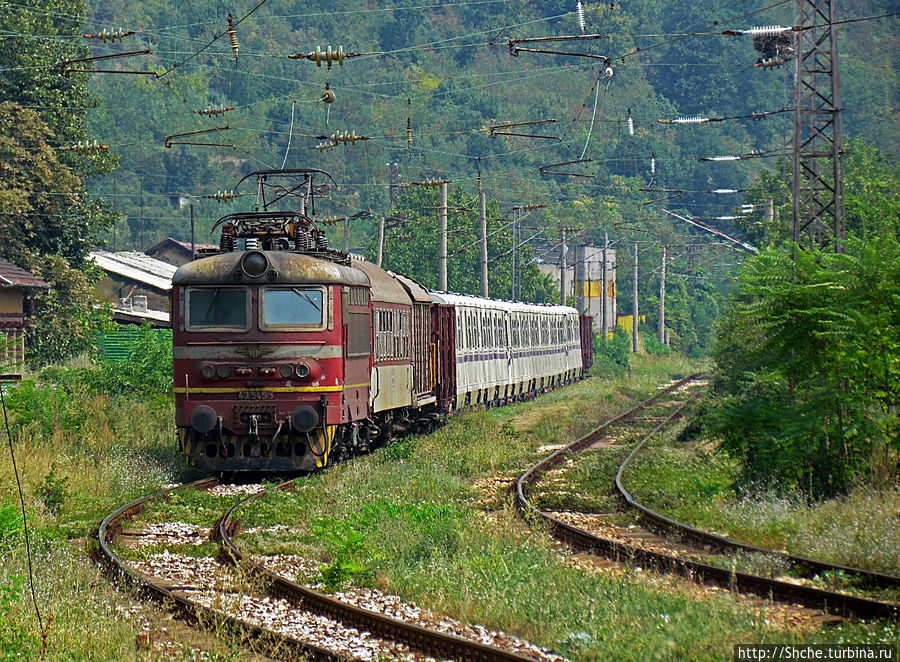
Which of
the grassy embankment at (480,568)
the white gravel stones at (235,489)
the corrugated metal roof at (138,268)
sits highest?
the corrugated metal roof at (138,268)

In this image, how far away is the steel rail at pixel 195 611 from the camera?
26.3 ft

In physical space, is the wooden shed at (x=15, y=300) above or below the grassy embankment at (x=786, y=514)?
above

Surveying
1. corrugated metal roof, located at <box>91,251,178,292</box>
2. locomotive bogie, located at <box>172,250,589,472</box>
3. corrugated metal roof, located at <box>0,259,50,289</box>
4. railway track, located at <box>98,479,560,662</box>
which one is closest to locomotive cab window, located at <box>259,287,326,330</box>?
locomotive bogie, located at <box>172,250,589,472</box>

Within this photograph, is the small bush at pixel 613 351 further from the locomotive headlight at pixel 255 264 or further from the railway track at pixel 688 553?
the locomotive headlight at pixel 255 264

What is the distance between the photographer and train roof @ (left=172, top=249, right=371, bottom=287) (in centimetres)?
1634

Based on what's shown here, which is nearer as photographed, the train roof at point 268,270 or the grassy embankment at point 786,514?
the grassy embankment at point 786,514

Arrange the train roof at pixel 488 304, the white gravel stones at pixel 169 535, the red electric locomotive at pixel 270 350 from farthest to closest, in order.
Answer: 1. the train roof at pixel 488 304
2. the red electric locomotive at pixel 270 350
3. the white gravel stones at pixel 169 535

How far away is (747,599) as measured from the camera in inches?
372

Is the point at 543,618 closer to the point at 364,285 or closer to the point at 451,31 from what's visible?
the point at 364,285

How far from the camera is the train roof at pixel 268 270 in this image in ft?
53.6

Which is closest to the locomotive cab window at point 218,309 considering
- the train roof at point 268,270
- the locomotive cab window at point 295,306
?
the train roof at point 268,270

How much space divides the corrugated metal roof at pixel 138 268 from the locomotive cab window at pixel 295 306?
28.4 metres

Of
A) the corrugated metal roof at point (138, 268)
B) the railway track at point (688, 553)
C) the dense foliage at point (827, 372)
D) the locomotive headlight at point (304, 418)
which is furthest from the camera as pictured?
the corrugated metal roof at point (138, 268)

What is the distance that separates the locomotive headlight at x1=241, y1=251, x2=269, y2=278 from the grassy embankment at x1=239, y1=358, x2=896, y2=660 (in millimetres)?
3025
